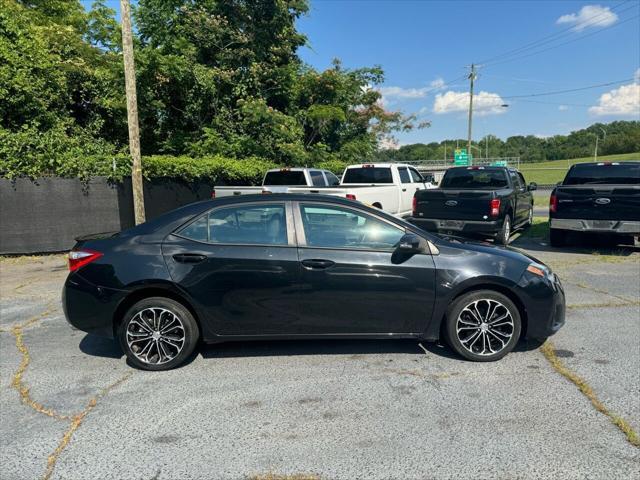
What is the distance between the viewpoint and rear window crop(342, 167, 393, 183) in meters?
12.9

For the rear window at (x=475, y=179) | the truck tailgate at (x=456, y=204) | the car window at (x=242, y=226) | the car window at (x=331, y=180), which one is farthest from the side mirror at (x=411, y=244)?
the car window at (x=331, y=180)

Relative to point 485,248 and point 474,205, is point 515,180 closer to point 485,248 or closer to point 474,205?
point 474,205

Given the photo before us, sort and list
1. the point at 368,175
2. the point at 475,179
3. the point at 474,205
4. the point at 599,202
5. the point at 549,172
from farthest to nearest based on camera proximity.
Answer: the point at 549,172
the point at 368,175
the point at 475,179
the point at 474,205
the point at 599,202

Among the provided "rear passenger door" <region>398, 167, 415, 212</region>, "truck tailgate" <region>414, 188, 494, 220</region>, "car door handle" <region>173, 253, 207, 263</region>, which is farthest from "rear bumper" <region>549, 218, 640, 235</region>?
"car door handle" <region>173, 253, 207, 263</region>

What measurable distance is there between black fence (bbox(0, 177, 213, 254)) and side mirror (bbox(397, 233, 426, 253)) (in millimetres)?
9180

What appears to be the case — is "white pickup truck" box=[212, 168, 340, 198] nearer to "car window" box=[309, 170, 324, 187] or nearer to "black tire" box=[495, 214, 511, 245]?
"car window" box=[309, 170, 324, 187]

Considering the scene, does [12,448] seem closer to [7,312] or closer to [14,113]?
[7,312]

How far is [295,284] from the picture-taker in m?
3.99

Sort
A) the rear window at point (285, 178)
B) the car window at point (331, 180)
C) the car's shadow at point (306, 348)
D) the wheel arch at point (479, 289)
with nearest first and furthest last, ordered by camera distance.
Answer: the wheel arch at point (479, 289) < the car's shadow at point (306, 348) < the rear window at point (285, 178) < the car window at point (331, 180)

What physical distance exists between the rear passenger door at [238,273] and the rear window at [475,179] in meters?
8.05

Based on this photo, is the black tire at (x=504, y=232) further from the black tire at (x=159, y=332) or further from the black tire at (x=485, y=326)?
the black tire at (x=159, y=332)

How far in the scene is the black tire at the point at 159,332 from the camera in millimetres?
4047

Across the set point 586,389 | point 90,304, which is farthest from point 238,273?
point 586,389

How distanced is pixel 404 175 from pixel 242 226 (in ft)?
32.4
